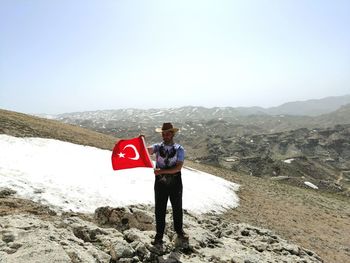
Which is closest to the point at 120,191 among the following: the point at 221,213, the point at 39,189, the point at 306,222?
the point at 39,189

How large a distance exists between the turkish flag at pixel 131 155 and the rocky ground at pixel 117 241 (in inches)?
77.8

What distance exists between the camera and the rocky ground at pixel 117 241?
29.1 ft

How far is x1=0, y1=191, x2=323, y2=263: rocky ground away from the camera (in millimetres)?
8867

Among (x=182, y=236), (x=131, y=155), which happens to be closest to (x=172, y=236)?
(x=182, y=236)

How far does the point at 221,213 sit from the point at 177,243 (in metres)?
12.2

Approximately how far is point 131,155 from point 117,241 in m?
2.64

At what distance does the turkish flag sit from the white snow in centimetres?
495

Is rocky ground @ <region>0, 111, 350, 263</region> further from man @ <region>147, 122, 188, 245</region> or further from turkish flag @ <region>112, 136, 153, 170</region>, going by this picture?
turkish flag @ <region>112, 136, 153, 170</region>

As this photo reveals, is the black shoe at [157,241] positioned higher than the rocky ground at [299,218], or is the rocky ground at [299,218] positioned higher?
the black shoe at [157,241]

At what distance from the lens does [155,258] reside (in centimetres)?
979

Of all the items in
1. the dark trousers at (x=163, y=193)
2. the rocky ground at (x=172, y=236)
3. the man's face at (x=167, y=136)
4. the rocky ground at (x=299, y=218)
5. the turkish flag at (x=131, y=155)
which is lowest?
the rocky ground at (x=299, y=218)

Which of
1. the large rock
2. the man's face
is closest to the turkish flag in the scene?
the man's face

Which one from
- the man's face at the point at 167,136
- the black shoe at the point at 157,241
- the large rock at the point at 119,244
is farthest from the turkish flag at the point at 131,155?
the black shoe at the point at 157,241

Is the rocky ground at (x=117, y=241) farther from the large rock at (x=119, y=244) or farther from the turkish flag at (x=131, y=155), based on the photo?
the turkish flag at (x=131, y=155)
